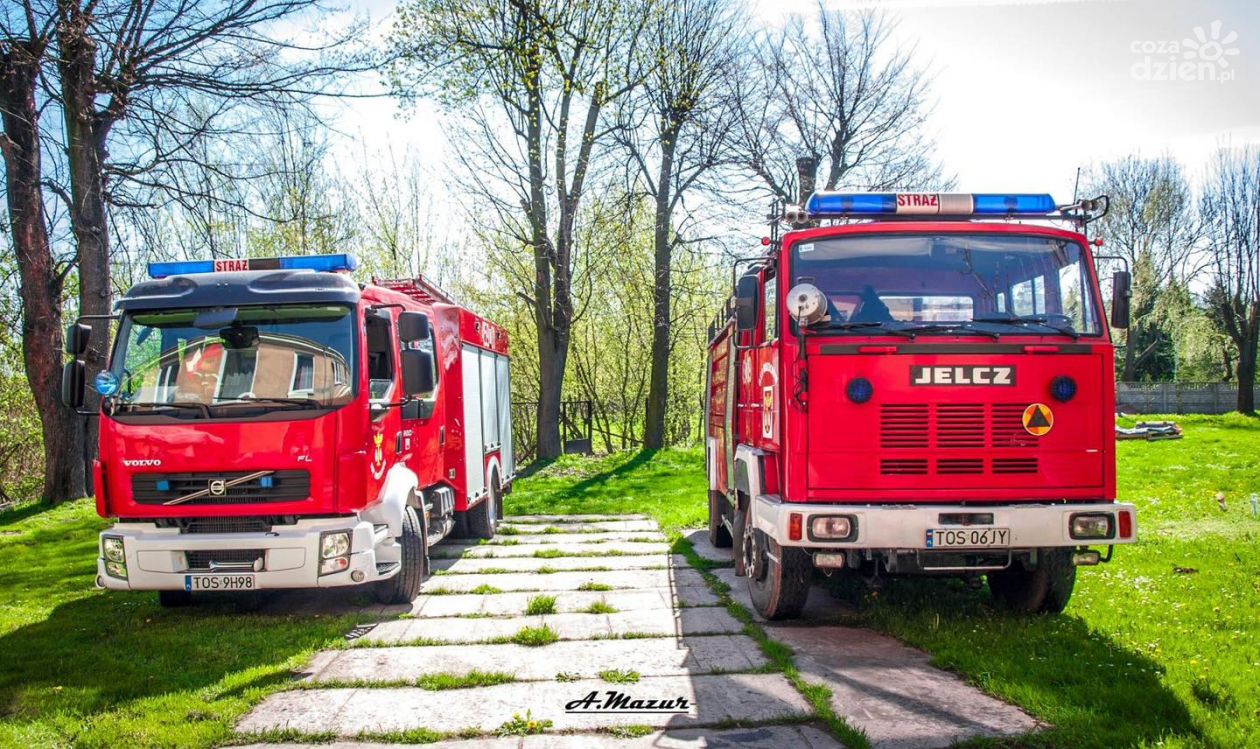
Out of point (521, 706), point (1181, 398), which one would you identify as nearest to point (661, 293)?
point (521, 706)

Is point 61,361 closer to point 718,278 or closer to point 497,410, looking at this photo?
point 497,410

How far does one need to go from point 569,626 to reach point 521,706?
1.85m

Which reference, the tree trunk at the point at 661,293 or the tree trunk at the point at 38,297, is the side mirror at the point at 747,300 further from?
the tree trunk at the point at 661,293

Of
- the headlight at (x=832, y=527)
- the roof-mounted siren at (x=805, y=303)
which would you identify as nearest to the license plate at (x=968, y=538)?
the headlight at (x=832, y=527)

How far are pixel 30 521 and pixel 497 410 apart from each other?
664 centimetres

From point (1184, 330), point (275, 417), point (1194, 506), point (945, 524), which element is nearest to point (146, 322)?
point (275, 417)

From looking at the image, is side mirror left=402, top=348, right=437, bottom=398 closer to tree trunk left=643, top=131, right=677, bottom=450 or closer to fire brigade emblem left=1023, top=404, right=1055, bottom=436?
fire brigade emblem left=1023, top=404, right=1055, bottom=436

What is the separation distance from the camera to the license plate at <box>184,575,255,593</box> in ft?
21.1

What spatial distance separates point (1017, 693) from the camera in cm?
471

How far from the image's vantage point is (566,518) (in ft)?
45.1

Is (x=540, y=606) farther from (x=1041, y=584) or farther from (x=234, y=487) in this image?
(x=1041, y=584)

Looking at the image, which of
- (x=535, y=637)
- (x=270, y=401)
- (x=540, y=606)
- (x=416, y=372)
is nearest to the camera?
(x=535, y=637)

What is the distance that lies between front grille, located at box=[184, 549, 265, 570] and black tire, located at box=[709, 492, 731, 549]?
16.7 ft

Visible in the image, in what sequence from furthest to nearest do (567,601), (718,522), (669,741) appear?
(718,522) < (567,601) < (669,741)
